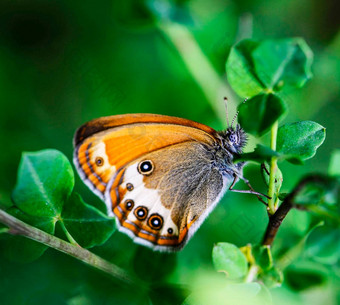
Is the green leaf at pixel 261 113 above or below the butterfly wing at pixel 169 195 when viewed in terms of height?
above

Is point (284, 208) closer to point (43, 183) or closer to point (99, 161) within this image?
point (43, 183)

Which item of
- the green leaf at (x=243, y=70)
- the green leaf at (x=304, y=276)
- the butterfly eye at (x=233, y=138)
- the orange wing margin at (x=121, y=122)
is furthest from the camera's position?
the butterfly eye at (x=233, y=138)

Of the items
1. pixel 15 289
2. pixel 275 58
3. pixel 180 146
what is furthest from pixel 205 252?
pixel 275 58

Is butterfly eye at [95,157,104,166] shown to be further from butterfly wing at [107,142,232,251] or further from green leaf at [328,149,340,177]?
green leaf at [328,149,340,177]

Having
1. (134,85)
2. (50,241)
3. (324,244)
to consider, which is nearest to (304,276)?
(324,244)

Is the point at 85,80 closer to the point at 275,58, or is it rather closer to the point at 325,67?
the point at 325,67

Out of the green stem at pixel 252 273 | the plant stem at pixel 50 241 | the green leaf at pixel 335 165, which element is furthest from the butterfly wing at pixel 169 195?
the green leaf at pixel 335 165

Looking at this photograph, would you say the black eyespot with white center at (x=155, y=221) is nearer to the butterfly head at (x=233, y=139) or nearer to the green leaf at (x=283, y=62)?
the butterfly head at (x=233, y=139)
